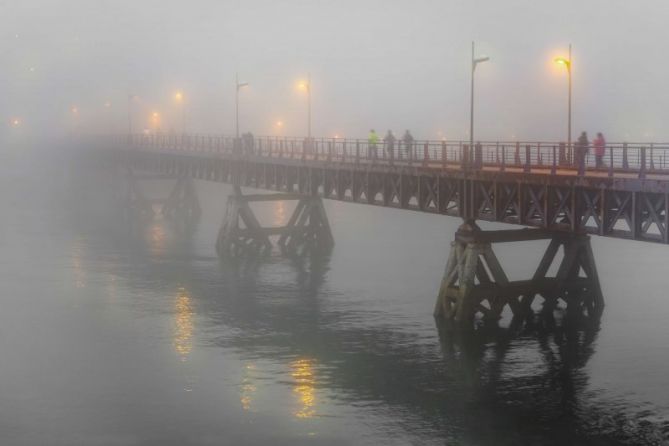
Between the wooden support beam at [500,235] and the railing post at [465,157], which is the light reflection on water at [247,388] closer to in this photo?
the wooden support beam at [500,235]

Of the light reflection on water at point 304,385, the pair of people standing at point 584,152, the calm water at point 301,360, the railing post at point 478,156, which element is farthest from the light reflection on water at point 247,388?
the railing post at point 478,156

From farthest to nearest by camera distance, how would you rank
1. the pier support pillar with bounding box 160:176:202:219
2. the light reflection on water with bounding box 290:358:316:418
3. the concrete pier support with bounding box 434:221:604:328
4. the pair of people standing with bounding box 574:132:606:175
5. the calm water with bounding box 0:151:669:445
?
1. the pier support pillar with bounding box 160:176:202:219
2. the concrete pier support with bounding box 434:221:604:328
3. the pair of people standing with bounding box 574:132:606:175
4. the light reflection on water with bounding box 290:358:316:418
5. the calm water with bounding box 0:151:669:445

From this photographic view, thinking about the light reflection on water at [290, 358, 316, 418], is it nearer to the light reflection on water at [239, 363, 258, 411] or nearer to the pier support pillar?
the light reflection on water at [239, 363, 258, 411]

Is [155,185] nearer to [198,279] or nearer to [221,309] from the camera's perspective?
[198,279]

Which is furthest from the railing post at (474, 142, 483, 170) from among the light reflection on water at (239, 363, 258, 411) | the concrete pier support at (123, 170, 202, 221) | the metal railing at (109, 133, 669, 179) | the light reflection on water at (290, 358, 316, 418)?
the concrete pier support at (123, 170, 202, 221)

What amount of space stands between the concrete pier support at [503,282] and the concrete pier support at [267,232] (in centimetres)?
2619

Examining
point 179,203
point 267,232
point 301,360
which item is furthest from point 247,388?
point 179,203

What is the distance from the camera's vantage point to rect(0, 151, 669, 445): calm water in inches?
1199

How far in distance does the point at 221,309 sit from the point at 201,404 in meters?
18.0

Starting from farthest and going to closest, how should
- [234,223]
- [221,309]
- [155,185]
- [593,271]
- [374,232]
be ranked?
[155,185] < [374,232] < [234,223] < [221,309] < [593,271]

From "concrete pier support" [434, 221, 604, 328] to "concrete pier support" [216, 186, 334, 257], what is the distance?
26194 mm

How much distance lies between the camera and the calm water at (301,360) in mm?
30453

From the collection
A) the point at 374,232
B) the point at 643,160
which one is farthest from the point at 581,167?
the point at 374,232

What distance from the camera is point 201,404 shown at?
32.7 meters
